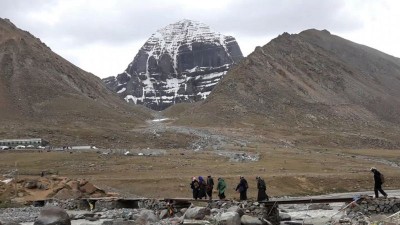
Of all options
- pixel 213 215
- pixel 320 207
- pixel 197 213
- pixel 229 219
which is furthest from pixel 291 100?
pixel 229 219

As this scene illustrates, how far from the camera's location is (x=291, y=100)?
16475 centimetres

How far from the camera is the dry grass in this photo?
54.5 m

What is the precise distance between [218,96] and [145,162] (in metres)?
93.9

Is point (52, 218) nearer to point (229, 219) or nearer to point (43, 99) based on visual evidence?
point (229, 219)

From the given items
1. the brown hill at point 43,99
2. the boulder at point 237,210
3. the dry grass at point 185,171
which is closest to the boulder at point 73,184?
the dry grass at point 185,171

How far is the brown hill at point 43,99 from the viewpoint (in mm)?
119812

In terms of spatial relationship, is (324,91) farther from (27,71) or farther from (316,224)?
(316,224)

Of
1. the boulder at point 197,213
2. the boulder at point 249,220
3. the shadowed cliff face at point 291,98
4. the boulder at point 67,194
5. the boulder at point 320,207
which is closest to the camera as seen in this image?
the boulder at point 249,220

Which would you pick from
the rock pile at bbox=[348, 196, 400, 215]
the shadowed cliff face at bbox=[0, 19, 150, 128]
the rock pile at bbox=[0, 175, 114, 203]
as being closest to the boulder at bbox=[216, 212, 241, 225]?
the rock pile at bbox=[348, 196, 400, 215]

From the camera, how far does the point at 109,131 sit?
11944 centimetres

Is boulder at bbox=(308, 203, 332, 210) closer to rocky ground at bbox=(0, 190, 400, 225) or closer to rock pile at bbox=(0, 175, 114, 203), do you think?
rocky ground at bbox=(0, 190, 400, 225)

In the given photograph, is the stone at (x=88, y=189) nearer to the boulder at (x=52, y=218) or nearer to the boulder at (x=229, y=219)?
the boulder at (x=52, y=218)

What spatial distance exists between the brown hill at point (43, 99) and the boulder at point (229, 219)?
82.3m

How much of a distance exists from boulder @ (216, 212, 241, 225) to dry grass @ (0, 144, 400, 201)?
69.6 ft
